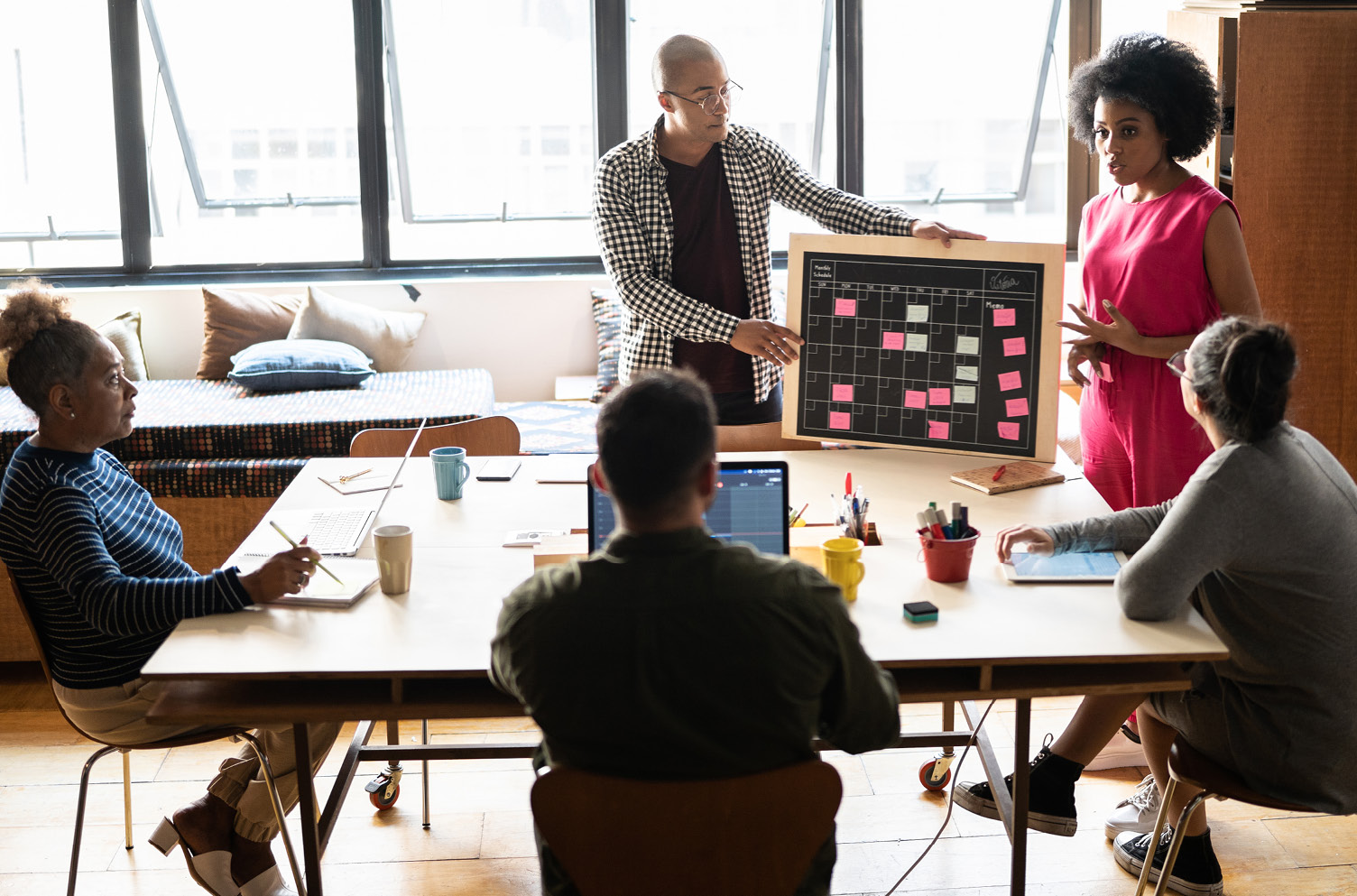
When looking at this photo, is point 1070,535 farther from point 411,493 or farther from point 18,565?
point 18,565

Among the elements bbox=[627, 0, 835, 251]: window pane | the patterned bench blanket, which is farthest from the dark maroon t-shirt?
bbox=[627, 0, 835, 251]: window pane

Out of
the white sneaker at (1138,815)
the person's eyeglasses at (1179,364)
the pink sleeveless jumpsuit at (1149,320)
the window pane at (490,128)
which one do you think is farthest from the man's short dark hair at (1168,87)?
the window pane at (490,128)

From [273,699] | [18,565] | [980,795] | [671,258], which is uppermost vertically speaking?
[671,258]

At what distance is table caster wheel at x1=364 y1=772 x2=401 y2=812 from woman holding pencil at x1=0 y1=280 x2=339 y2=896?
407mm

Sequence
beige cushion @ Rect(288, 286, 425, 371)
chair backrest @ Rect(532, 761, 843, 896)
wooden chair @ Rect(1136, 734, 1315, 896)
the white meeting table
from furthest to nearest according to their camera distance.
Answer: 1. beige cushion @ Rect(288, 286, 425, 371)
2. wooden chair @ Rect(1136, 734, 1315, 896)
3. the white meeting table
4. chair backrest @ Rect(532, 761, 843, 896)

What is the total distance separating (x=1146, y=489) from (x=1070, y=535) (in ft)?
1.98

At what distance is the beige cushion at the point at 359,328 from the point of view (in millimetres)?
4477

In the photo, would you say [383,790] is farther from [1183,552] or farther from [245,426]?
[1183,552]

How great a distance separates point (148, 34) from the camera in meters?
4.87

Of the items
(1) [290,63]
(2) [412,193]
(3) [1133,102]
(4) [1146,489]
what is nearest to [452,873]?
(4) [1146,489]

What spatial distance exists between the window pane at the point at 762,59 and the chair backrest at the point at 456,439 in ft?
7.84

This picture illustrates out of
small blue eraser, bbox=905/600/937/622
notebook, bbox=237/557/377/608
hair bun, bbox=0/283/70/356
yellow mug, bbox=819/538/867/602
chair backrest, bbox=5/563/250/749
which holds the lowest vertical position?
chair backrest, bbox=5/563/250/749

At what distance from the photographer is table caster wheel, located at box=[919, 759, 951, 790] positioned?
→ 2.73 metres

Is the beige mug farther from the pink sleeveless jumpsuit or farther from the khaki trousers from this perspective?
the pink sleeveless jumpsuit
